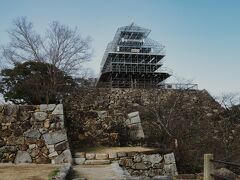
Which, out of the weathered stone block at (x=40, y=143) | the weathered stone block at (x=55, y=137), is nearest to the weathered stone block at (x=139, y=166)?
the weathered stone block at (x=55, y=137)

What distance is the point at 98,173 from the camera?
8.33 metres

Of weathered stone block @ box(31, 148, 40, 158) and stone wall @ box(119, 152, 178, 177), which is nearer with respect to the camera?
weathered stone block @ box(31, 148, 40, 158)

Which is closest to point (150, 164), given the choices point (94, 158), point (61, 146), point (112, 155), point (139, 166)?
point (139, 166)

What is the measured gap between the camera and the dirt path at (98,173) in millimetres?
7592

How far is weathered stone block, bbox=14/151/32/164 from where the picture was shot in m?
10.2

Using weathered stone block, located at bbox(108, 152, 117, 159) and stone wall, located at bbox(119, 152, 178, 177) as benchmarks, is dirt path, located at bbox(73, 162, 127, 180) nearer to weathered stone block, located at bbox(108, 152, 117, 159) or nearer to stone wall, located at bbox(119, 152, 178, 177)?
weathered stone block, located at bbox(108, 152, 117, 159)

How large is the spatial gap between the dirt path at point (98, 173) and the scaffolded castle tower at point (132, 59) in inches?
1080

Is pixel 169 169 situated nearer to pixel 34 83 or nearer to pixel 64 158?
pixel 64 158

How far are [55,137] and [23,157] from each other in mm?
1007

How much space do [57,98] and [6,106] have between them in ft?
29.7

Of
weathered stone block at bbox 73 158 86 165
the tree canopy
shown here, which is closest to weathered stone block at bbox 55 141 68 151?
weathered stone block at bbox 73 158 86 165

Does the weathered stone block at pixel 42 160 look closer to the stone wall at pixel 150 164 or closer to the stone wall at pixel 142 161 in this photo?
the stone wall at pixel 142 161

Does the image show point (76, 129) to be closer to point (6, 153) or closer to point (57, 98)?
point (6, 153)

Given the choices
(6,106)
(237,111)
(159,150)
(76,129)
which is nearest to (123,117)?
(76,129)
